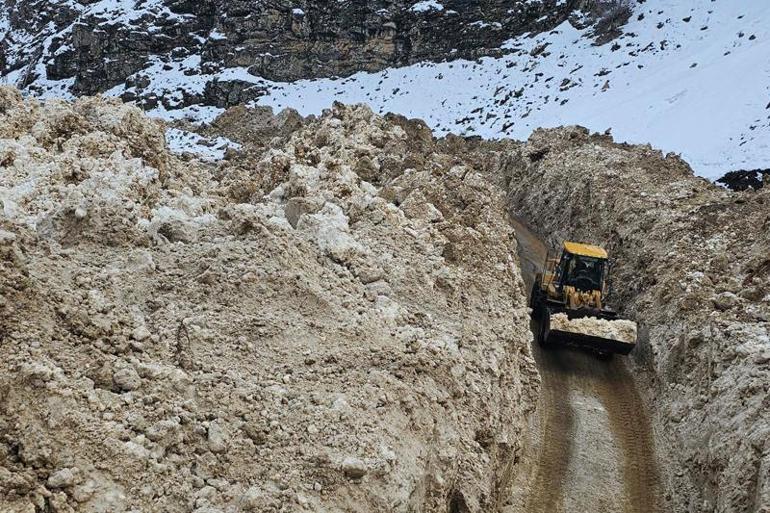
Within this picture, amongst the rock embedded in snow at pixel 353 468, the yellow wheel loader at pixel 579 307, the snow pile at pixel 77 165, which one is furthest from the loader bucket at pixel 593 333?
the rock embedded in snow at pixel 353 468

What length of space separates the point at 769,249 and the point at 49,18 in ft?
240

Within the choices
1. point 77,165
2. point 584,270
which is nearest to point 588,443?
point 584,270

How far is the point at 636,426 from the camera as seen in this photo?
1331cm

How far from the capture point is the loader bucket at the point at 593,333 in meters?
14.9

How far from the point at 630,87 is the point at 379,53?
2883 cm

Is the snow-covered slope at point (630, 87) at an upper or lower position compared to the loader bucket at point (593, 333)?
upper

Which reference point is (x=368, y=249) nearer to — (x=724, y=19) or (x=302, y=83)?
(x=724, y=19)

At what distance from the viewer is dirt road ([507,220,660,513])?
425 inches

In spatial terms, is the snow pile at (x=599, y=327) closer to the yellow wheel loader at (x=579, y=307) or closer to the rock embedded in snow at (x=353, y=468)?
the yellow wheel loader at (x=579, y=307)

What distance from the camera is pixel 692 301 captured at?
14.9m

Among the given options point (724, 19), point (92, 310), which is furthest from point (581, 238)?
point (724, 19)

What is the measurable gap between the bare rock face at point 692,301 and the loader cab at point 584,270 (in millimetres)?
1509

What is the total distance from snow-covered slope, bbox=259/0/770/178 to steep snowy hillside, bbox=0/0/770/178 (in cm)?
20

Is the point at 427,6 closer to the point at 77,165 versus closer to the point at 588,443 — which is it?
the point at 588,443
